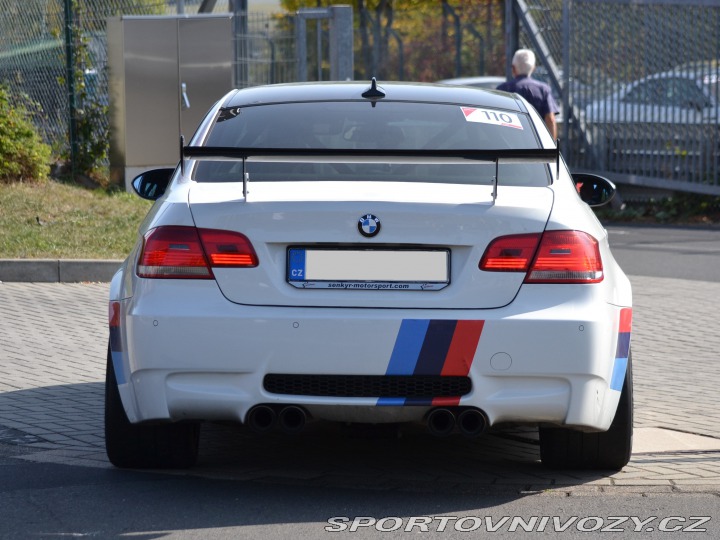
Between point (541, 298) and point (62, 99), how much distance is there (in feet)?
40.4

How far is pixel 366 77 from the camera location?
2456 cm

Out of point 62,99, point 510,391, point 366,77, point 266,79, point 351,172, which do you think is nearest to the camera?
point 510,391

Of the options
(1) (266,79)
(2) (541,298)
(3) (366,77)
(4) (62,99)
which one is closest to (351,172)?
(2) (541,298)

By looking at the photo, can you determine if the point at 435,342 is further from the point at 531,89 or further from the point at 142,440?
the point at 531,89

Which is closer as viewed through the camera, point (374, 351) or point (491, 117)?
point (374, 351)

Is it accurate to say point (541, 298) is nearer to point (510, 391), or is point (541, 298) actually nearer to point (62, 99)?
point (510, 391)

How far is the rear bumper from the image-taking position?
449 centimetres

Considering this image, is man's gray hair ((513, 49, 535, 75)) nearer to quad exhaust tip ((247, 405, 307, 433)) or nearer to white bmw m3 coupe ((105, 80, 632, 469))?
white bmw m3 coupe ((105, 80, 632, 469))

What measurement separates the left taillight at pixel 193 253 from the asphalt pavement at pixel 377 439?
90 centimetres

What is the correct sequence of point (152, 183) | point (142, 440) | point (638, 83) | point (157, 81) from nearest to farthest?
point (142, 440) → point (152, 183) → point (157, 81) → point (638, 83)

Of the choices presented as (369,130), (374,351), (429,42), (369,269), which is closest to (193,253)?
(369,269)

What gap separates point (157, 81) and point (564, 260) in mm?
11777

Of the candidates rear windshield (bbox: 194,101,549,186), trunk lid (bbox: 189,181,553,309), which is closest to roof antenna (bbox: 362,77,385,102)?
rear windshield (bbox: 194,101,549,186)

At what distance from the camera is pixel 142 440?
200 inches
